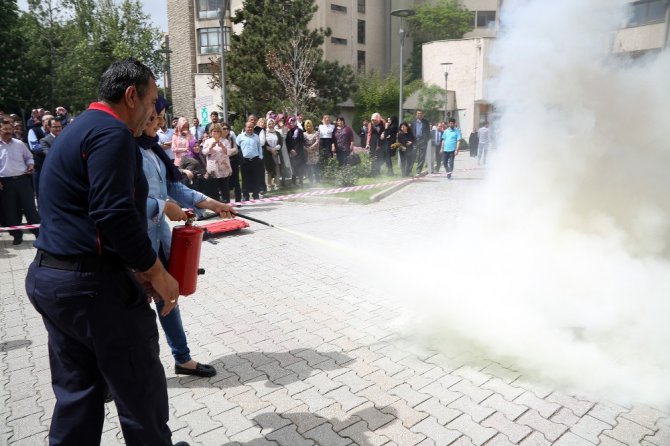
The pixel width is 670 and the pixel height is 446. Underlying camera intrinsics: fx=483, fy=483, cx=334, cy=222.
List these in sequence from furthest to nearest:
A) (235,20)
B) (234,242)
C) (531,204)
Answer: (235,20) < (234,242) < (531,204)

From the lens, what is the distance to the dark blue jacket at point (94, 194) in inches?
78.3

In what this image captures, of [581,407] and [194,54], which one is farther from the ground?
[194,54]

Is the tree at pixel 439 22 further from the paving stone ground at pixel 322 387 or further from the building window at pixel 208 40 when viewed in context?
the paving stone ground at pixel 322 387

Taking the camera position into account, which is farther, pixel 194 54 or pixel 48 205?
pixel 194 54

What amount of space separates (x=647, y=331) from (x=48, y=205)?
13.6ft

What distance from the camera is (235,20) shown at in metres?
28.3

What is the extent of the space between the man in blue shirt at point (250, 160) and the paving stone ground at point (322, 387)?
5991mm

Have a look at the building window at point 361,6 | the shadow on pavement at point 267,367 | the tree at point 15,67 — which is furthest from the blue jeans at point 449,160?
the building window at point 361,6

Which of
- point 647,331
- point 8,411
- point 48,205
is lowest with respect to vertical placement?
point 8,411

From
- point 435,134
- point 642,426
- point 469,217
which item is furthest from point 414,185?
point 642,426

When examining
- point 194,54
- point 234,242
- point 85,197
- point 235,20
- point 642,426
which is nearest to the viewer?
point 85,197

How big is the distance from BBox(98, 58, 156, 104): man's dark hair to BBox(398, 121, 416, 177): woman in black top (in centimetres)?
1290

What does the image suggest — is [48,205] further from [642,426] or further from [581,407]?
[642,426]

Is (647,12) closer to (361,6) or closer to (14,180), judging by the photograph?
(14,180)
